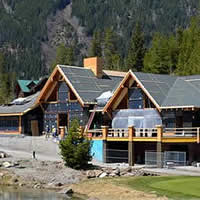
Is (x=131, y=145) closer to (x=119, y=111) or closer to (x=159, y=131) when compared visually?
(x=159, y=131)

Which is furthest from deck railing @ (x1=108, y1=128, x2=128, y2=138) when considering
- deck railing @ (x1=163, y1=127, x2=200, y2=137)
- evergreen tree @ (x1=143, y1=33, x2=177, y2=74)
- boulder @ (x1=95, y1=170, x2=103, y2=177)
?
evergreen tree @ (x1=143, y1=33, x2=177, y2=74)

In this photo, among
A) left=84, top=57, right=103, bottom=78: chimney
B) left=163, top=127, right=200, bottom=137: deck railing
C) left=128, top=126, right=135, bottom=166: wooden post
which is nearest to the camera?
left=163, top=127, right=200, bottom=137: deck railing

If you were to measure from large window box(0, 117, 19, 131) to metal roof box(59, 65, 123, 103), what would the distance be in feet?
29.7

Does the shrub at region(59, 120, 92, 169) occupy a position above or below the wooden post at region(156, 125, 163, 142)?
below

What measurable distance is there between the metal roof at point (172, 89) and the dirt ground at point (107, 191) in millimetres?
11716

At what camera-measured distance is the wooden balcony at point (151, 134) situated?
4628 cm

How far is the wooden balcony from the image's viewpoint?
4628 centimetres

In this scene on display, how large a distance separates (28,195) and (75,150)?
758 cm

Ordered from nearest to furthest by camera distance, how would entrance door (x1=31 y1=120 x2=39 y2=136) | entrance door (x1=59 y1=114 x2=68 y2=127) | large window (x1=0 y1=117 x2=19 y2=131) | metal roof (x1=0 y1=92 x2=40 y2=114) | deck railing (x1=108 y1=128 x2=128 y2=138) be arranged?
deck railing (x1=108 y1=128 x2=128 y2=138), entrance door (x1=59 y1=114 x2=68 y2=127), metal roof (x1=0 y1=92 x2=40 y2=114), entrance door (x1=31 y1=120 x2=39 y2=136), large window (x1=0 y1=117 x2=19 y2=131)

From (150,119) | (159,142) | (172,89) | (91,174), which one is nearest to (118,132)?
(150,119)

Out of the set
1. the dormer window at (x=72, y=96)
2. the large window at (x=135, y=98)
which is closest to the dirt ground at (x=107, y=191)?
the large window at (x=135, y=98)

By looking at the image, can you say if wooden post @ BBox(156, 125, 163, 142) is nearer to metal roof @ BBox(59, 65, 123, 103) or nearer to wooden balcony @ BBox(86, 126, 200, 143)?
wooden balcony @ BBox(86, 126, 200, 143)

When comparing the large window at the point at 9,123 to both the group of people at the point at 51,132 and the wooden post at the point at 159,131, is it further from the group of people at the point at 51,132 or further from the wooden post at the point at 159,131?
the wooden post at the point at 159,131

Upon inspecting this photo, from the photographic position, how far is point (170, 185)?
117 ft
